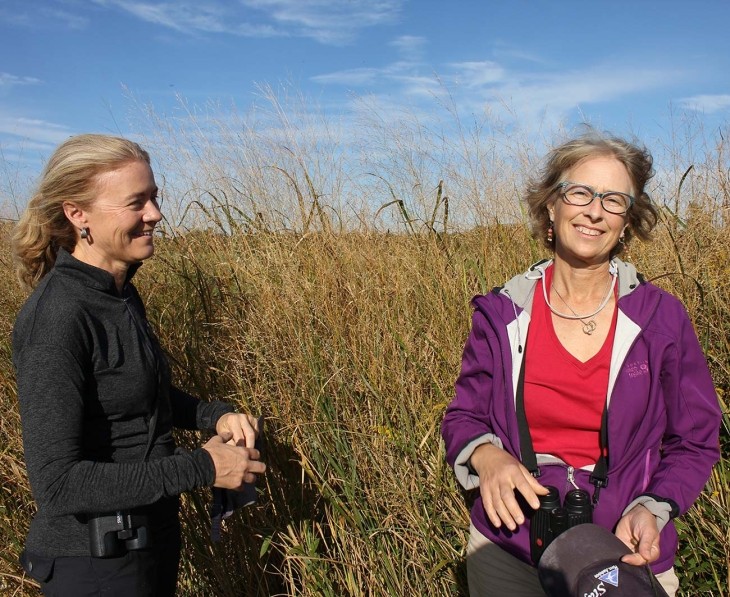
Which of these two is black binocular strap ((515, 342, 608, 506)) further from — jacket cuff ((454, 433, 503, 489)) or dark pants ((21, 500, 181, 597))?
dark pants ((21, 500, 181, 597))

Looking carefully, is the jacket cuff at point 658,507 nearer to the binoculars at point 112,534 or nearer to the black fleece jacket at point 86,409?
the black fleece jacket at point 86,409

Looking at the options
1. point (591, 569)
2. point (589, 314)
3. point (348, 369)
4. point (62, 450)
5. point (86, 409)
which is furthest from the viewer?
point (348, 369)

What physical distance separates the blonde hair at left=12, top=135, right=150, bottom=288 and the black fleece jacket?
12 cm

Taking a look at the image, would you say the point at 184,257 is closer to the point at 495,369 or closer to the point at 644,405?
the point at 495,369

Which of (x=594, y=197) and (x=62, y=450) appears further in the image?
(x=594, y=197)

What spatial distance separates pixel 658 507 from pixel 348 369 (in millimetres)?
1198

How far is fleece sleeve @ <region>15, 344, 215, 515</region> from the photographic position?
1260 mm

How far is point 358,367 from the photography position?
231 centimetres

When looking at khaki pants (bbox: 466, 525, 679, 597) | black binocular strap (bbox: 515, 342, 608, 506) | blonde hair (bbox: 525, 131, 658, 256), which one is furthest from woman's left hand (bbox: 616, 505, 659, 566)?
blonde hair (bbox: 525, 131, 658, 256)

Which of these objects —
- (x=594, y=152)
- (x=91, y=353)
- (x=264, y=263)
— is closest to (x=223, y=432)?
(x=91, y=353)

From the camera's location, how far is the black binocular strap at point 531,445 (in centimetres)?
146

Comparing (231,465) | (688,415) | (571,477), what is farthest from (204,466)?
(688,415)

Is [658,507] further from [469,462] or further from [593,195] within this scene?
[593,195]

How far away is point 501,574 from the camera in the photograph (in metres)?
1.55
